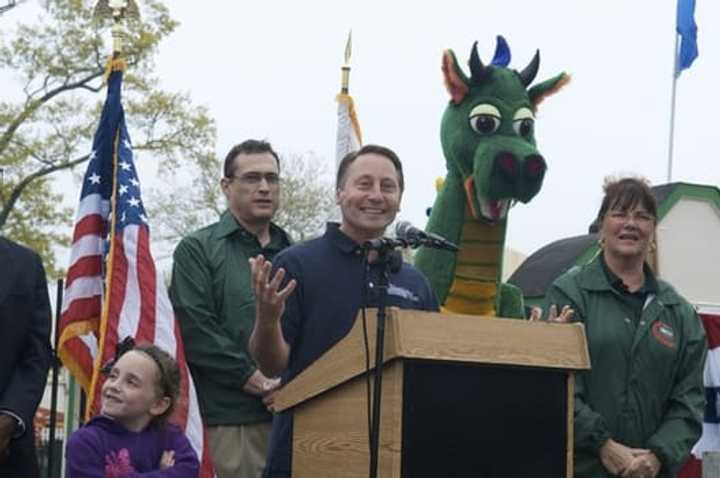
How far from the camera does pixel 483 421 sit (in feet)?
12.2

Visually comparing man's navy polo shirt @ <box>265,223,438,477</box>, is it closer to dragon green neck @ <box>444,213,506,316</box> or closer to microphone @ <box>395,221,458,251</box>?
microphone @ <box>395,221,458,251</box>

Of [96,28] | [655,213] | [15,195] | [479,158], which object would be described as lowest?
[655,213]

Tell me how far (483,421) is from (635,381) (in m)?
1.24

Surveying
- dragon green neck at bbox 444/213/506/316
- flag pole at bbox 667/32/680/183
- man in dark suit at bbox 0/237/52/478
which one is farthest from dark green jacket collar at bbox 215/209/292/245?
flag pole at bbox 667/32/680/183

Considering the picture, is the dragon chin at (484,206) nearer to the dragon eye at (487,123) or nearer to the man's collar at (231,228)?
the dragon eye at (487,123)

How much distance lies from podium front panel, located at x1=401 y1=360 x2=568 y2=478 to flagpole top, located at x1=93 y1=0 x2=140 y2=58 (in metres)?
3.55

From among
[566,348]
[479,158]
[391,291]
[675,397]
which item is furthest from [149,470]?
[479,158]

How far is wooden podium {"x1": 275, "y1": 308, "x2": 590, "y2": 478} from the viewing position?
3557 mm

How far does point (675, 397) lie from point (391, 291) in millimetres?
1315

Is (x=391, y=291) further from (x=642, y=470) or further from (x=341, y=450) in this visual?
(x=642, y=470)

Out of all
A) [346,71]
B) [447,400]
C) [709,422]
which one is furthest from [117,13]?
[709,422]

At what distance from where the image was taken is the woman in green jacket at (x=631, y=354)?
15.1 feet

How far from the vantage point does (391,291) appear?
438 cm

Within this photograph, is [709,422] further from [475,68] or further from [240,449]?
[240,449]
